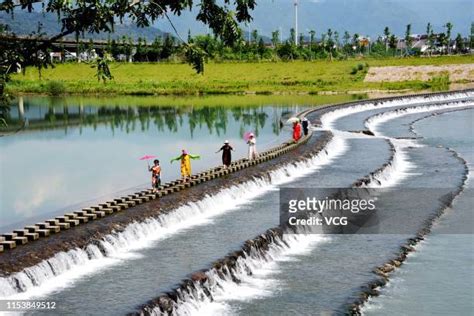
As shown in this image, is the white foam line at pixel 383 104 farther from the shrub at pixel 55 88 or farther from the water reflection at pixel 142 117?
the shrub at pixel 55 88

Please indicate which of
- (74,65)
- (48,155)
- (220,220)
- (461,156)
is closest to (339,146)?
(461,156)

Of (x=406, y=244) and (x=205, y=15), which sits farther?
(x=406, y=244)

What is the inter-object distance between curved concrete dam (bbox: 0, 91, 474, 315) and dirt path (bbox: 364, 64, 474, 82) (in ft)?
303

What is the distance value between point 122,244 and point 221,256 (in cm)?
336

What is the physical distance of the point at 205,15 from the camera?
12117mm

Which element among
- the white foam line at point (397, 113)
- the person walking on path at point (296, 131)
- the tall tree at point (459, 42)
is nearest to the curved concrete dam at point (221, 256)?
the person walking on path at point (296, 131)

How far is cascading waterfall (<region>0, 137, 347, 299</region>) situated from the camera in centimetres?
1784

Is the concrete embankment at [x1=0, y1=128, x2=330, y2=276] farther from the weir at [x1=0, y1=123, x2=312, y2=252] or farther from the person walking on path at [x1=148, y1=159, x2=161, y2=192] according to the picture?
the person walking on path at [x1=148, y1=159, x2=161, y2=192]

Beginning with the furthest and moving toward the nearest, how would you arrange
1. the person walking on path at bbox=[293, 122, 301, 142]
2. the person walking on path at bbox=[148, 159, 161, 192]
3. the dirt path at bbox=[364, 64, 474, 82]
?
the dirt path at bbox=[364, 64, 474, 82] → the person walking on path at bbox=[293, 122, 301, 142] → the person walking on path at bbox=[148, 159, 161, 192]

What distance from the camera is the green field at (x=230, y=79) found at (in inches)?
4560

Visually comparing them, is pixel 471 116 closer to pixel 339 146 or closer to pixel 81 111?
pixel 339 146

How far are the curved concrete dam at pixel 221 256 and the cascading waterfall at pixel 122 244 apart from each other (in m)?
0.04

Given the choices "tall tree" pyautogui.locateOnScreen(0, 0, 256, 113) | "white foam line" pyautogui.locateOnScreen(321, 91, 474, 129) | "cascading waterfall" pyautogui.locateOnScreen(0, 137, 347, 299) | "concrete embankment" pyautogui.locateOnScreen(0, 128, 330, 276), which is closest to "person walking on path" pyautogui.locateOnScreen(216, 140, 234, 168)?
"concrete embankment" pyautogui.locateOnScreen(0, 128, 330, 276)

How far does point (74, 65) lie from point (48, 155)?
10366 cm
